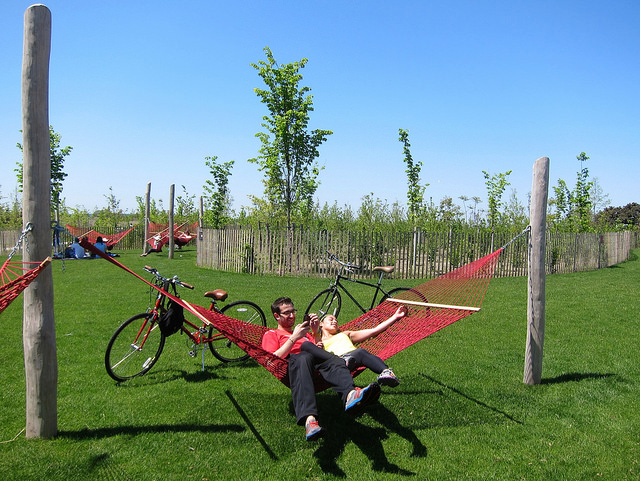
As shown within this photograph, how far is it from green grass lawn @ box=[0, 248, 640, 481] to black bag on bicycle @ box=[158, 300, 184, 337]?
42 cm

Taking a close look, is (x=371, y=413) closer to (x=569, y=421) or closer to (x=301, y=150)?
(x=569, y=421)

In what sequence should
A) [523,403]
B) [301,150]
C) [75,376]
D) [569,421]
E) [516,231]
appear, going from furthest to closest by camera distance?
[516,231]
[301,150]
[75,376]
[523,403]
[569,421]

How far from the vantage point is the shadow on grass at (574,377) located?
390 centimetres

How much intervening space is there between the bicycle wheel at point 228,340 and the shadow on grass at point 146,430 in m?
1.09

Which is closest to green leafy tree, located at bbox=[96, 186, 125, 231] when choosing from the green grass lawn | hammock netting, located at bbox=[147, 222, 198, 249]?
hammock netting, located at bbox=[147, 222, 198, 249]

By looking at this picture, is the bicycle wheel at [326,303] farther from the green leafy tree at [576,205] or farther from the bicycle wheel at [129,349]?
the green leafy tree at [576,205]

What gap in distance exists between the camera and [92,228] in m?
19.8

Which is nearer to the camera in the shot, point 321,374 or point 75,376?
point 321,374

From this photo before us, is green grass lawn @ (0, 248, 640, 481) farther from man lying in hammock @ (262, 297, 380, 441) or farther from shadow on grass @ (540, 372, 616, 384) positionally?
man lying in hammock @ (262, 297, 380, 441)

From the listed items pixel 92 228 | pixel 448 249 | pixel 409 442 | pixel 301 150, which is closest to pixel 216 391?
pixel 409 442

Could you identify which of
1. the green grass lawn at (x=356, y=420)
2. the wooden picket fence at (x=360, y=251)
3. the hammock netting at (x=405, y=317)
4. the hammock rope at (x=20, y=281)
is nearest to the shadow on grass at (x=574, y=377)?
the green grass lawn at (x=356, y=420)

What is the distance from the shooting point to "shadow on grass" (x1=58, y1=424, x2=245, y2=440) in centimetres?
286

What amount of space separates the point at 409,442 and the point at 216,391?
1.57 metres

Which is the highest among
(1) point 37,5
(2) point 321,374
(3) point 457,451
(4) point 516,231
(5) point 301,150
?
(5) point 301,150
